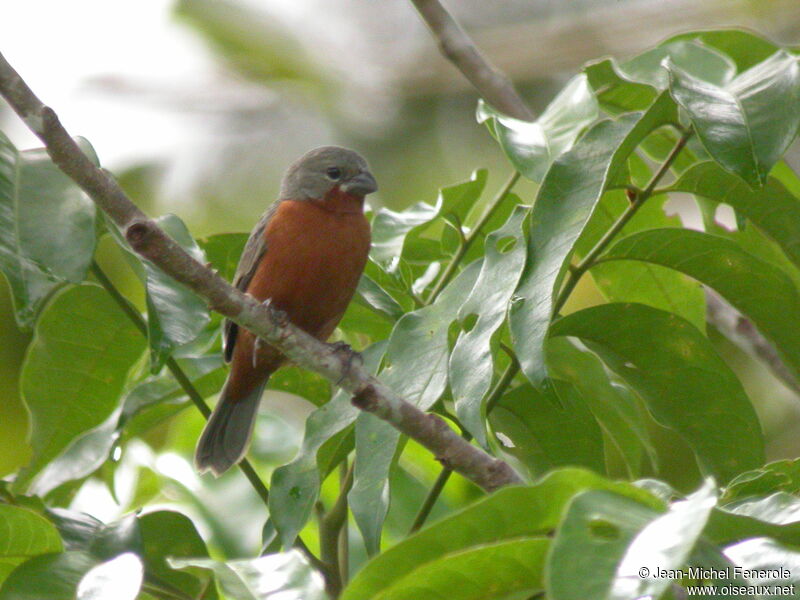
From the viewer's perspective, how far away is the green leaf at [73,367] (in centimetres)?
300

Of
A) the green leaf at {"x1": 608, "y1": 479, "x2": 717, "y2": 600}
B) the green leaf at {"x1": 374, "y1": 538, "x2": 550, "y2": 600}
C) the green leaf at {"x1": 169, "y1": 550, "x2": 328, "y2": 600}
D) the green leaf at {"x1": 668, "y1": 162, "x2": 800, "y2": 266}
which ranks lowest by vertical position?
Answer: the green leaf at {"x1": 169, "y1": 550, "x2": 328, "y2": 600}

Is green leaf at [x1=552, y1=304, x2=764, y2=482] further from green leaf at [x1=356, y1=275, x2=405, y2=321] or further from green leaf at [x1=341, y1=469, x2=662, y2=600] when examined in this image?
green leaf at [x1=341, y1=469, x2=662, y2=600]

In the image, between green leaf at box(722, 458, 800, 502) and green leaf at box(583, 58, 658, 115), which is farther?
green leaf at box(583, 58, 658, 115)

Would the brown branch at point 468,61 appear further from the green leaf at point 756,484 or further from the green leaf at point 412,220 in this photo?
the green leaf at point 756,484

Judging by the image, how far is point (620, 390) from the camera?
3.03m

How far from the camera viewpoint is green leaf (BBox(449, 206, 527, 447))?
81.0 inches

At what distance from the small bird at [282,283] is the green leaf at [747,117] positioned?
1.62 metres

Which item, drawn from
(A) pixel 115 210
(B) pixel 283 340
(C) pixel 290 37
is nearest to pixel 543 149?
(B) pixel 283 340

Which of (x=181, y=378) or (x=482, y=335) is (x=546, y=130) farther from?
(x=181, y=378)

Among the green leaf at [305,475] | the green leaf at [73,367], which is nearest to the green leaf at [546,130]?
the green leaf at [305,475]

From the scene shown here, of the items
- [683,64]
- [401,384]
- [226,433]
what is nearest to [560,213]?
[401,384]

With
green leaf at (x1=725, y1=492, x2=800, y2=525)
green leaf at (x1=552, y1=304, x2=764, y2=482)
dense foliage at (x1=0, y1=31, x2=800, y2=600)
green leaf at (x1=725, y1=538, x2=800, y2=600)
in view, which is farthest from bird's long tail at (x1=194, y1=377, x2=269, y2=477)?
green leaf at (x1=725, y1=538, x2=800, y2=600)

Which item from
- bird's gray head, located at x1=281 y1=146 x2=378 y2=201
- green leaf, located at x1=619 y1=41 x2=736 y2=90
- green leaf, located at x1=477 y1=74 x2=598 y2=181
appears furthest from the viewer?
bird's gray head, located at x1=281 y1=146 x2=378 y2=201

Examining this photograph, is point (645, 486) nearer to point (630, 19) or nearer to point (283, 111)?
point (630, 19)
